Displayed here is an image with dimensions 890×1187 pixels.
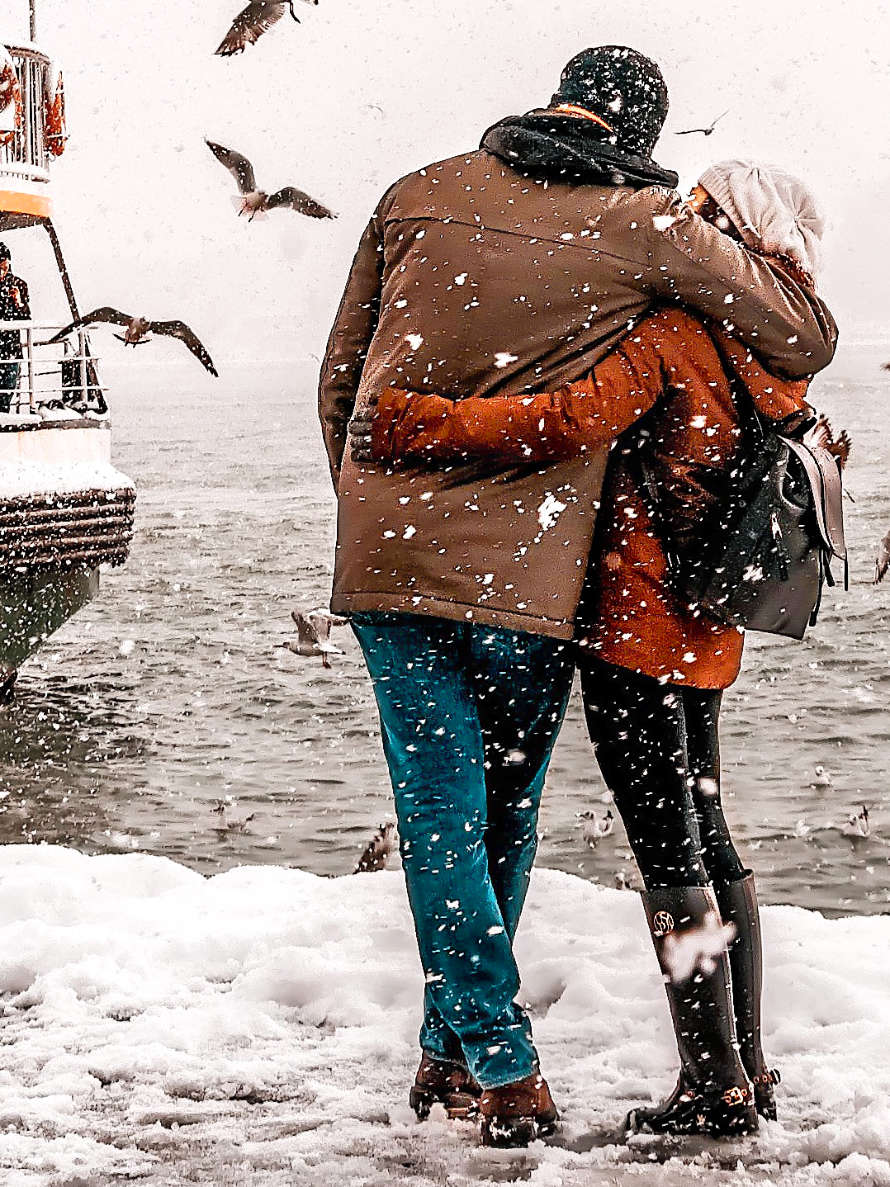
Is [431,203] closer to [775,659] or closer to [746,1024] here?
[746,1024]

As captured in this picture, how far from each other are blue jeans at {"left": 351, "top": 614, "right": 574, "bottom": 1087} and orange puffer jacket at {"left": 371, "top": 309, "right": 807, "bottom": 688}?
0.15 metres

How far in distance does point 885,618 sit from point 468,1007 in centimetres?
2151

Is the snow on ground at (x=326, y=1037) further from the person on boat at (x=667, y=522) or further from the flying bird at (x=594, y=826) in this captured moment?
the flying bird at (x=594, y=826)

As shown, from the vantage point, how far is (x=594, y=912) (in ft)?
11.6

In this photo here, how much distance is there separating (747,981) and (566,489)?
2.79 ft

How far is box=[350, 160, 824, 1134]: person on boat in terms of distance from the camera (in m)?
2.36

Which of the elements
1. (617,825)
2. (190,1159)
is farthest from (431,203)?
(617,825)

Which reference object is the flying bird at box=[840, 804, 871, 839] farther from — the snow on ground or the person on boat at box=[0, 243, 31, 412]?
the snow on ground

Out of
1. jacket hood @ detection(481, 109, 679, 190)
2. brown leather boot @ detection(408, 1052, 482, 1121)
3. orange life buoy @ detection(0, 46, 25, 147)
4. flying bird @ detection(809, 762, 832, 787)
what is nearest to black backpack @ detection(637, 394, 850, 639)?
jacket hood @ detection(481, 109, 679, 190)

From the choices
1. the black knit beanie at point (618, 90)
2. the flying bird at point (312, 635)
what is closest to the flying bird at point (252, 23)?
the flying bird at point (312, 635)

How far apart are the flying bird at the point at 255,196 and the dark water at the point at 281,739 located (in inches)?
126

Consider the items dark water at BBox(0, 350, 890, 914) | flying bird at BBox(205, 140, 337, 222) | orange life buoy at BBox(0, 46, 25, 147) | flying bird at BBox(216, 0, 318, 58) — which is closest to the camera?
flying bird at BBox(205, 140, 337, 222)

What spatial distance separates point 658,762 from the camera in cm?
243

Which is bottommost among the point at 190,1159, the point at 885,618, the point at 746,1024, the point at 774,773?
the point at 885,618
